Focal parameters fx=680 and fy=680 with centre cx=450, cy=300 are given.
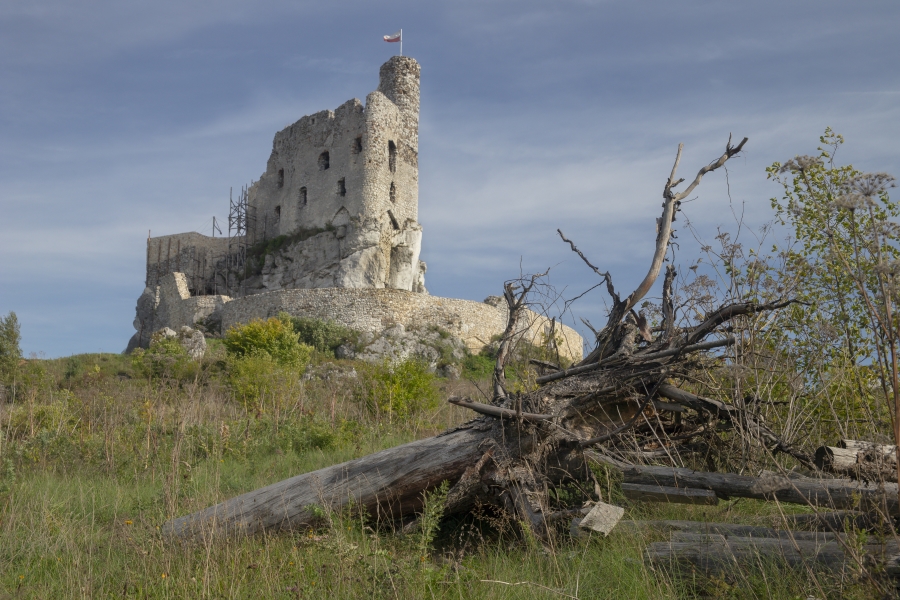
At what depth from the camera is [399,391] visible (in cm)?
1251

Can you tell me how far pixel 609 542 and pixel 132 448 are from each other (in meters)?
6.70

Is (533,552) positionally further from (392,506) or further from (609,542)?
(392,506)

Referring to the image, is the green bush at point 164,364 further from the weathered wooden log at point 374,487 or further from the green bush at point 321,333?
the weathered wooden log at point 374,487

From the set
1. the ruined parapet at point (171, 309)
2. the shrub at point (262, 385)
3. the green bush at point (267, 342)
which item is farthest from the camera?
the ruined parapet at point (171, 309)

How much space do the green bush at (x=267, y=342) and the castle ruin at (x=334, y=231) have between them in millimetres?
6314

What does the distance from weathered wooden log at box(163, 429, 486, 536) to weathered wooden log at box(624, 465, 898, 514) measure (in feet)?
4.30

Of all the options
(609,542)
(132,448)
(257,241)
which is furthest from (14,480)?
(257,241)

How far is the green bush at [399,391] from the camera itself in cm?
1219

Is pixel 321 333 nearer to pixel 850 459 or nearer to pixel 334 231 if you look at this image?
pixel 334 231

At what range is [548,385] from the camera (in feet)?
19.0

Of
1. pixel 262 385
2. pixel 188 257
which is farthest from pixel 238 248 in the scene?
pixel 262 385

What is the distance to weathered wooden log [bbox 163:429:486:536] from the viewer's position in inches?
207

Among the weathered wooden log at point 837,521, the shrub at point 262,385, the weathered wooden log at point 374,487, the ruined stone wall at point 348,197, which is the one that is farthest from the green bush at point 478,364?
the weathered wooden log at point 837,521

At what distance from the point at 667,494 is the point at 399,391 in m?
8.15
